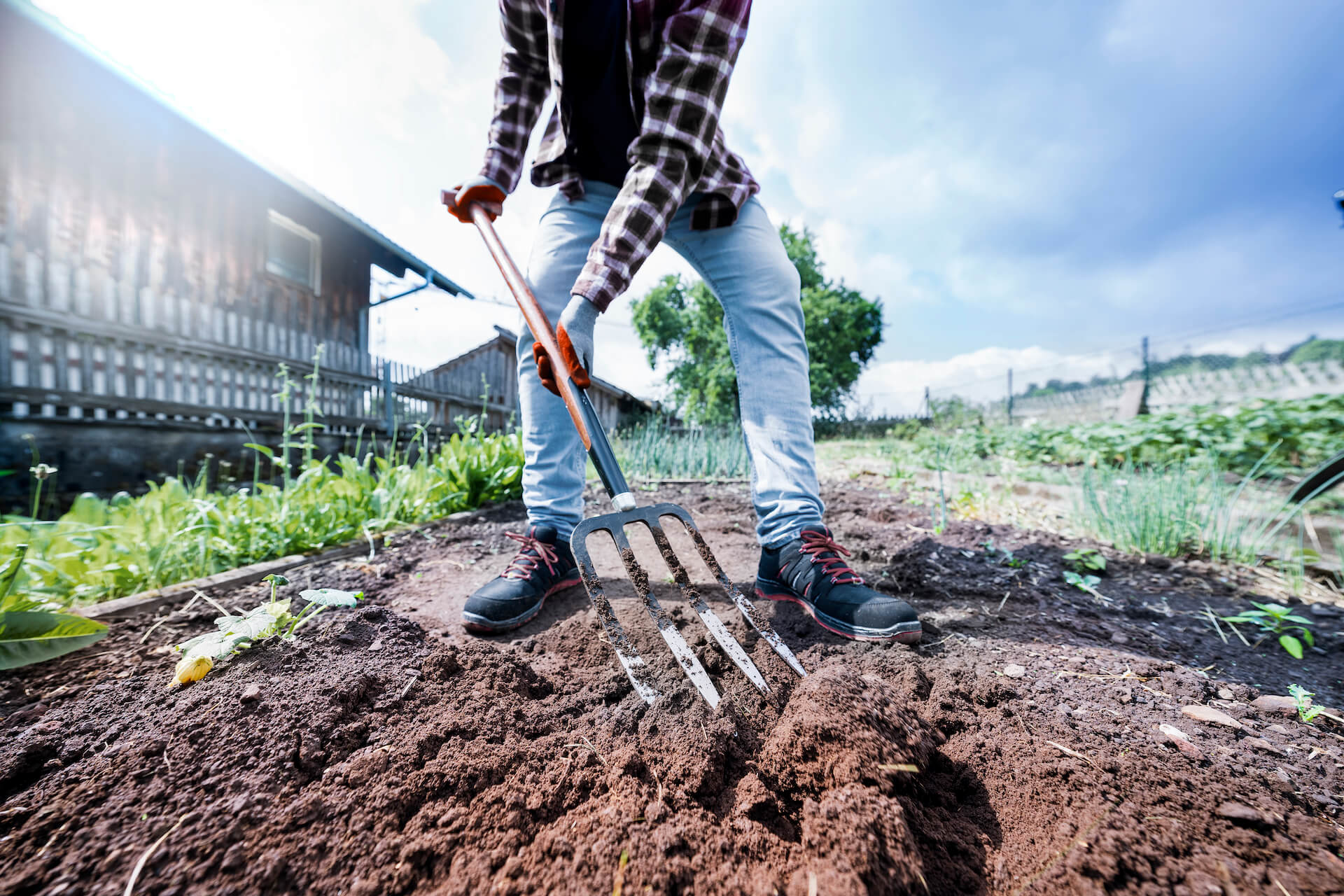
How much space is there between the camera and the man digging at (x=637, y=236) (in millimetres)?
1371

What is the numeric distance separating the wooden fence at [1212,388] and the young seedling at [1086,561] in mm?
7678

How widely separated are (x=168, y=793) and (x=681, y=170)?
158cm

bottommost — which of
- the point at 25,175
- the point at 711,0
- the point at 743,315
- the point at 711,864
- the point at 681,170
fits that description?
the point at 711,864

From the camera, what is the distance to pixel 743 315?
1628 millimetres

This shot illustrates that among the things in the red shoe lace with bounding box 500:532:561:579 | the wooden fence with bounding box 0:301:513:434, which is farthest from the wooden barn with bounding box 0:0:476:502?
the red shoe lace with bounding box 500:532:561:579

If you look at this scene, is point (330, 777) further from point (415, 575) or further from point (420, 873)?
point (415, 575)

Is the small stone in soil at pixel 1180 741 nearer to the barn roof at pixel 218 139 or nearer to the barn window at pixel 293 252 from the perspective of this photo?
the barn roof at pixel 218 139

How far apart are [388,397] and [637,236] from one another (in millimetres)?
7442

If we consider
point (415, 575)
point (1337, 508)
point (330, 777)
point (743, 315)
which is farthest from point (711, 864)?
point (1337, 508)

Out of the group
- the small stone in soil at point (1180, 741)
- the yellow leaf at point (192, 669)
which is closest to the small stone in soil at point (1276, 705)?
the small stone in soil at point (1180, 741)

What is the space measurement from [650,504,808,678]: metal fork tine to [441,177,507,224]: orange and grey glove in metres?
1.27

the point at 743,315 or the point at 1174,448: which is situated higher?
the point at 743,315

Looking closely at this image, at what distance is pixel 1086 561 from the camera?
188cm

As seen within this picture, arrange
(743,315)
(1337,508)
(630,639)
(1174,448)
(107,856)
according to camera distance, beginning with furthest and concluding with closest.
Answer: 1. (1174,448)
2. (1337,508)
3. (743,315)
4. (630,639)
5. (107,856)
